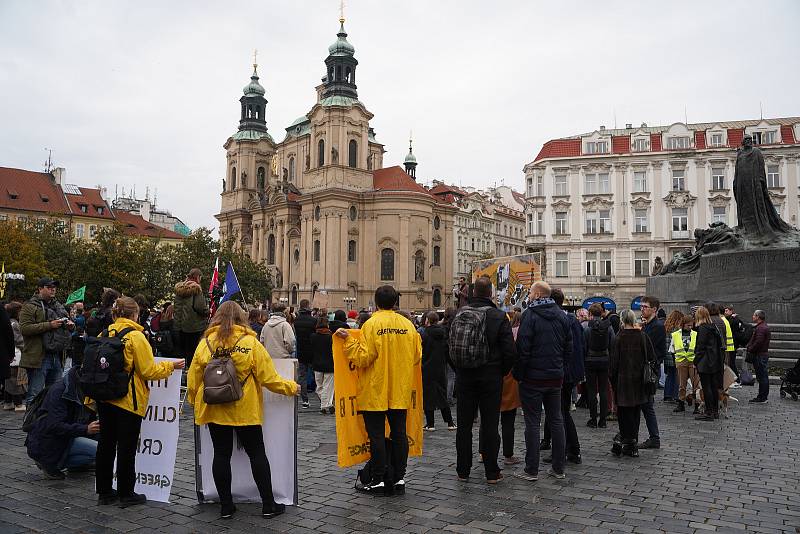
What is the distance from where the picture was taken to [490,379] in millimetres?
7039

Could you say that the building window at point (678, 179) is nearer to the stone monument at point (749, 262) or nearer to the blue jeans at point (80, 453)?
the stone monument at point (749, 262)

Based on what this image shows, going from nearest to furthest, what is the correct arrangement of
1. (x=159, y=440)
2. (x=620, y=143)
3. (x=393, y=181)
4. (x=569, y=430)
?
(x=159, y=440), (x=569, y=430), (x=620, y=143), (x=393, y=181)

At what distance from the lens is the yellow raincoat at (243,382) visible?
19.1 ft

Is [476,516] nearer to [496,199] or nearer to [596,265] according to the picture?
[596,265]

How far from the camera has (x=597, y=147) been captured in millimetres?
55031

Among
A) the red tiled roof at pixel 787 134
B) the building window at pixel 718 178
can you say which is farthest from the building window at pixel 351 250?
the red tiled roof at pixel 787 134

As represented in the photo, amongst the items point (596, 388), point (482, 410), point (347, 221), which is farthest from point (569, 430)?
point (347, 221)

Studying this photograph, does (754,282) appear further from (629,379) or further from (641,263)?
(641,263)

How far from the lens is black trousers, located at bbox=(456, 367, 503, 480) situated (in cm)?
704

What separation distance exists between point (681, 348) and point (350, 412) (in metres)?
7.87

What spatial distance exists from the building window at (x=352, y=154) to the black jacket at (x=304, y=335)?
2292 inches

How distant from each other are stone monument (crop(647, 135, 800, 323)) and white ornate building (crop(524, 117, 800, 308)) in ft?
110

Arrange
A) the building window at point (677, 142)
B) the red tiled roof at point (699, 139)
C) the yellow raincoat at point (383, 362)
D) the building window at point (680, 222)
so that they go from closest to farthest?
the yellow raincoat at point (383, 362) → the building window at point (680, 222) → the building window at point (677, 142) → the red tiled roof at point (699, 139)

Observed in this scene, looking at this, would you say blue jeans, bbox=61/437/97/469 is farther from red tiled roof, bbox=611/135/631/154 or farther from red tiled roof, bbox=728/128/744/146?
red tiled roof, bbox=728/128/744/146
